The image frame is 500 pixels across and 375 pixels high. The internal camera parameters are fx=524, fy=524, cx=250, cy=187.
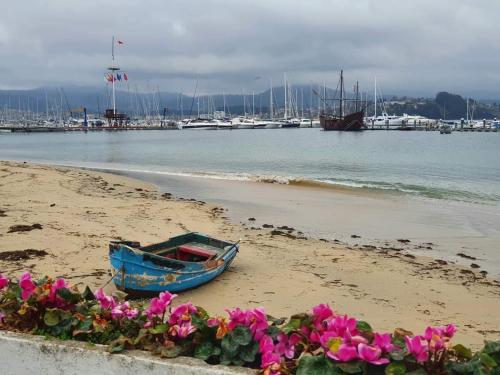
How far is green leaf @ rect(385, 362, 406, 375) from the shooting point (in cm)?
285

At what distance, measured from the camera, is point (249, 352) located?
3.26m

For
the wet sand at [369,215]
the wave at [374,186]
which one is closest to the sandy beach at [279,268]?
→ the wet sand at [369,215]

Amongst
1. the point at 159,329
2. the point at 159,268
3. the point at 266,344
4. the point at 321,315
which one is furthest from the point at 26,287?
the point at 159,268

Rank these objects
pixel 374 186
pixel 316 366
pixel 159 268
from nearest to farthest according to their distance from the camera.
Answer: pixel 316 366, pixel 159 268, pixel 374 186

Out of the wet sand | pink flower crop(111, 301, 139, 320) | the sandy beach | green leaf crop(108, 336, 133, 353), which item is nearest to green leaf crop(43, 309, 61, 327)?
pink flower crop(111, 301, 139, 320)

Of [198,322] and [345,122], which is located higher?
[345,122]

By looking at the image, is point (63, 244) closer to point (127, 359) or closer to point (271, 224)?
point (271, 224)

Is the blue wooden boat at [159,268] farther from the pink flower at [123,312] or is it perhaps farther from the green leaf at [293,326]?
the green leaf at [293,326]

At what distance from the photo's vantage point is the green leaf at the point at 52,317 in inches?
144

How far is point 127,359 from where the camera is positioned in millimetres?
3221

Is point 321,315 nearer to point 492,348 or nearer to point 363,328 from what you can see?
point 363,328

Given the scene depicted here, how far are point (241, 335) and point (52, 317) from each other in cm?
139

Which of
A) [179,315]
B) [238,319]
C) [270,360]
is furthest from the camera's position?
[179,315]

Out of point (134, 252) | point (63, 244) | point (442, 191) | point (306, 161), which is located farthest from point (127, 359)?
point (306, 161)
